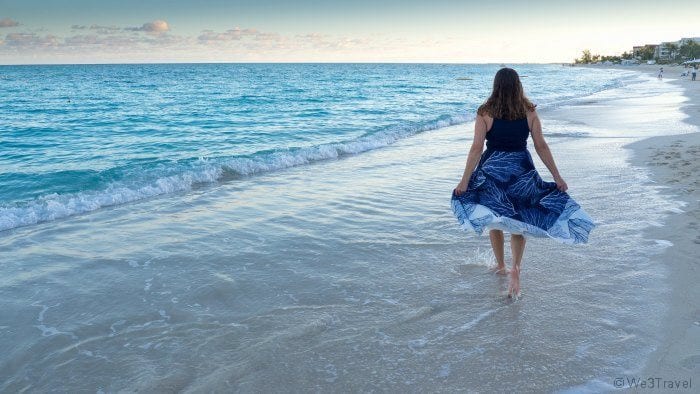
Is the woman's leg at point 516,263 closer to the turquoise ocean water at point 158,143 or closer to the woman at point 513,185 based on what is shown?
the woman at point 513,185

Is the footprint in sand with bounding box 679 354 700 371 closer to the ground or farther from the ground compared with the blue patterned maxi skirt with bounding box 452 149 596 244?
closer to the ground

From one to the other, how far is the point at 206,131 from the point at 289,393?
16.7 meters

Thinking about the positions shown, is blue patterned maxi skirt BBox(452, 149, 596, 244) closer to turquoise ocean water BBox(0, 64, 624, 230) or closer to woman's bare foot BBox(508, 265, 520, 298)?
woman's bare foot BBox(508, 265, 520, 298)

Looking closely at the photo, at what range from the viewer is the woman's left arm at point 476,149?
434 cm

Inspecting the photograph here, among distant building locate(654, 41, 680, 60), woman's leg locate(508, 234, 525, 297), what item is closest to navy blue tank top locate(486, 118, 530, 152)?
woman's leg locate(508, 234, 525, 297)

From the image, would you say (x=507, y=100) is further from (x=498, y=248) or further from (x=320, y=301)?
(x=320, y=301)

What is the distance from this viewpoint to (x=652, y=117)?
18625mm

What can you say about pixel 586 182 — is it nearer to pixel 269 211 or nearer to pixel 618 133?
pixel 269 211

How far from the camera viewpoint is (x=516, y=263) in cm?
451

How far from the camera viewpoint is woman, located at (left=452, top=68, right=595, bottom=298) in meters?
A: 4.25

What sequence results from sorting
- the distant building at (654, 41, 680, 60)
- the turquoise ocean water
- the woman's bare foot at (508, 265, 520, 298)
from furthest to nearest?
1. the distant building at (654, 41, 680, 60)
2. the turquoise ocean water
3. the woman's bare foot at (508, 265, 520, 298)

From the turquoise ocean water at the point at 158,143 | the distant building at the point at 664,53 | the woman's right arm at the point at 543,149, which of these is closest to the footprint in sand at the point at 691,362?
the woman's right arm at the point at 543,149

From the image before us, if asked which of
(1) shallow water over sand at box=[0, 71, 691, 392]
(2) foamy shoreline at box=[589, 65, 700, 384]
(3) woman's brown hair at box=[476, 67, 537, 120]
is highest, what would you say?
(3) woman's brown hair at box=[476, 67, 537, 120]

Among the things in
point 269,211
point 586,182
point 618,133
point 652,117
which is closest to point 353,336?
point 269,211
